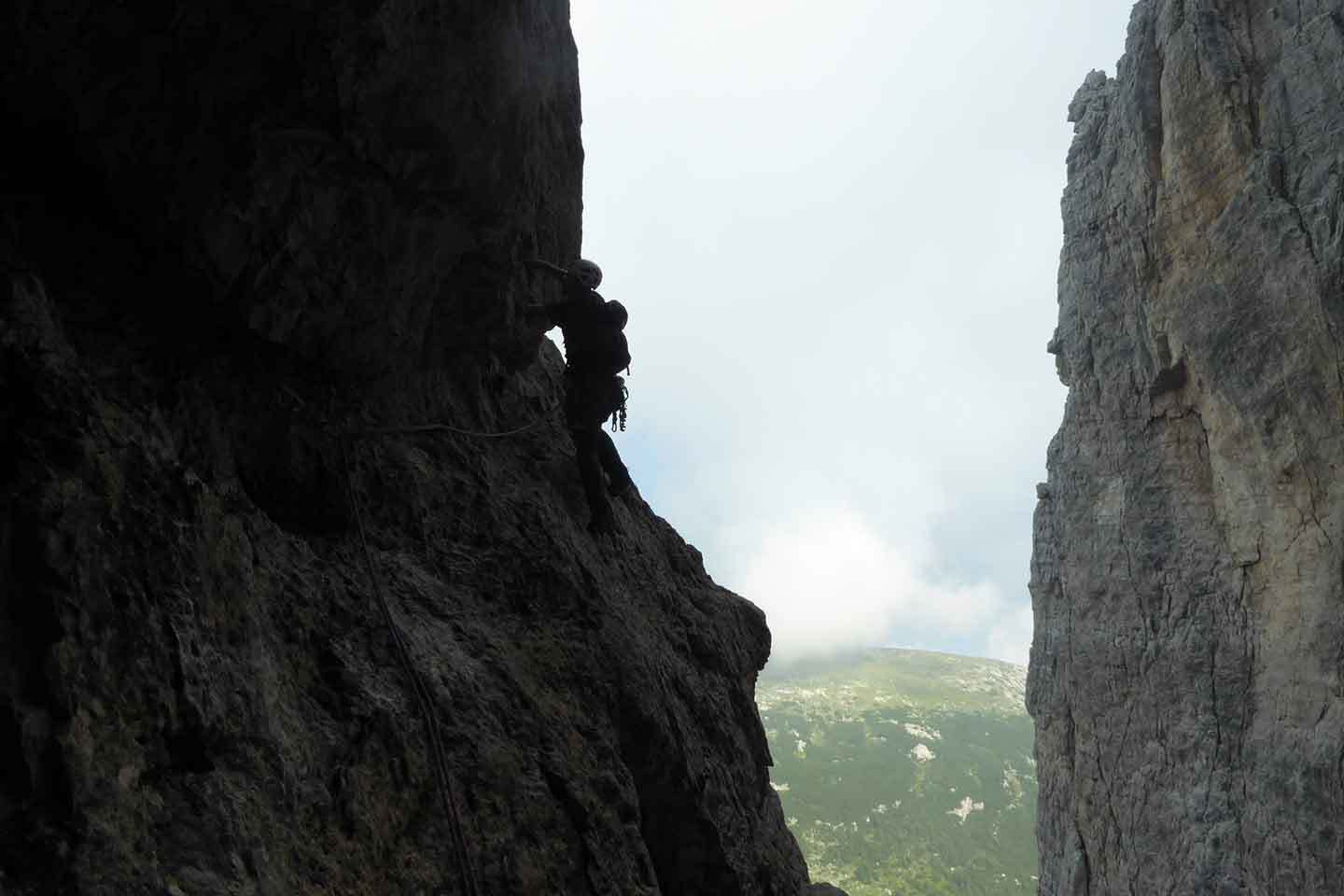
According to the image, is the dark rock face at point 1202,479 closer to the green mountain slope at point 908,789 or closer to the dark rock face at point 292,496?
the dark rock face at point 292,496

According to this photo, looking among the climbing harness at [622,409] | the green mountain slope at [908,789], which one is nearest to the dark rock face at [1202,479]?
the climbing harness at [622,409]

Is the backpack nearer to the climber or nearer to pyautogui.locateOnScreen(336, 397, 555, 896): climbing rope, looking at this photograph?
the climber

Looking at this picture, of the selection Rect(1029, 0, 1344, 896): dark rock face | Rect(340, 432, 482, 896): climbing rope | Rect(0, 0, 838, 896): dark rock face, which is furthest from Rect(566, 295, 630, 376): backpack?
Rect(1029, 0, 1344, 896): dark rock face

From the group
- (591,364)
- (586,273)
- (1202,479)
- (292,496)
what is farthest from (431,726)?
(1202,479)

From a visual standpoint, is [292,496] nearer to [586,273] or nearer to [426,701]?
[426,701]

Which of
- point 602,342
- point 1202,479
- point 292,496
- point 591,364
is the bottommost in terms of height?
point 292,496

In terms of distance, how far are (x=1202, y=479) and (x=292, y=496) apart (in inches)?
1081

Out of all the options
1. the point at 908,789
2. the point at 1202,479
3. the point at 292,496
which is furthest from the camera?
the point at 908,789

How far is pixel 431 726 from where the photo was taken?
3.76m

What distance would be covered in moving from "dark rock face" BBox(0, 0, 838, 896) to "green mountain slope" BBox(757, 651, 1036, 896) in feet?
338

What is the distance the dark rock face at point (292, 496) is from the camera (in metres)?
2.44

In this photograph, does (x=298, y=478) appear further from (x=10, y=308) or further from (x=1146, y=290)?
(x=1146, y=290)

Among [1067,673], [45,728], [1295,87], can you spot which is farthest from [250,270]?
[1067,673]

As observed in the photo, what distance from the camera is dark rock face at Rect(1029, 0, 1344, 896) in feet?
63.7
